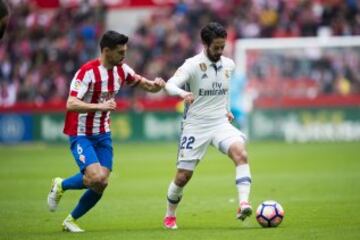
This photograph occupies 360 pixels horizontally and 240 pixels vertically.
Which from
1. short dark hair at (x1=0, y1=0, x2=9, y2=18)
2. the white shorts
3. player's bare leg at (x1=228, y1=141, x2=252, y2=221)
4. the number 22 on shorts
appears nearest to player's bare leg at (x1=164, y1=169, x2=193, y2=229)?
the white shorts

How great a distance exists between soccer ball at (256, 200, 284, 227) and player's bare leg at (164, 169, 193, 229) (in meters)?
1.04

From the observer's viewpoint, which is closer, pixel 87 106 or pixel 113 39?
pixel 87 106

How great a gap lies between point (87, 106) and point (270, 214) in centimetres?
251

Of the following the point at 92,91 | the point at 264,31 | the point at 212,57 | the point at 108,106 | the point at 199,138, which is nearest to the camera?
the point at 108,106

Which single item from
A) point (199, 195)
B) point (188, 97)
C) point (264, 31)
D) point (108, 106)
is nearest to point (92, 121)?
point (108, 106)

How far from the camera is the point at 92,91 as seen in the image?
10547mm

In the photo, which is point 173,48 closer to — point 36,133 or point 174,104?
point 174,104

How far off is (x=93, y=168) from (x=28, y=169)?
11291 mm

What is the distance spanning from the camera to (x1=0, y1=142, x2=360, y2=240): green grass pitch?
10.3m

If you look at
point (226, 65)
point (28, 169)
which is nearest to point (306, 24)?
point (28, 169)

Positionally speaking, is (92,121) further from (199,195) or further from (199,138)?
(199,195)

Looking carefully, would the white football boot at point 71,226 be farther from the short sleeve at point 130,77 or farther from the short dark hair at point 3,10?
the short dark hair at point 3,10

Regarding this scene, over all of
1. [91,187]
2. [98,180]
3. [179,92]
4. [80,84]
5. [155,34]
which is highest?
[155,34]

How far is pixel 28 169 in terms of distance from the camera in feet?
69.9
